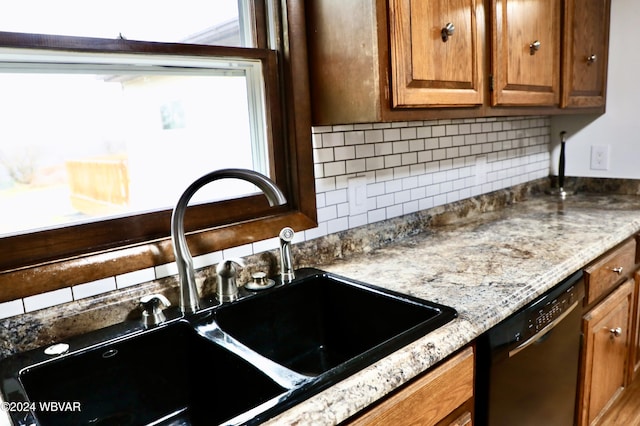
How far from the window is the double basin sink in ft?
0.66

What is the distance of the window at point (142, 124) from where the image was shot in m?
1.10

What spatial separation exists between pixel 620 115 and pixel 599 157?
0.77ft

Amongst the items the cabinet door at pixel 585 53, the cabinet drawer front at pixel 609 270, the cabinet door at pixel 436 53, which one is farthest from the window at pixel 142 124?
the cabinet door at pixel 585 53

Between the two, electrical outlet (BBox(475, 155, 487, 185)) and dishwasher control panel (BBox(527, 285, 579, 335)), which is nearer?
dishwasher control panel (BBox(527, 285, 579, 335))

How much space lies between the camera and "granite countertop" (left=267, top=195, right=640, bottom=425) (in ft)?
2.69

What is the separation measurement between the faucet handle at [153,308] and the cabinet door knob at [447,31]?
1093 millimetres

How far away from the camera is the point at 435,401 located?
3.17 ft

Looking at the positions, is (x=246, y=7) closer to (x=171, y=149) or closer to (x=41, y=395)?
(x=171, y=149)

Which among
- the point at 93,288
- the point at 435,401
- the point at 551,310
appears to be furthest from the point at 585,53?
the point at 93,288

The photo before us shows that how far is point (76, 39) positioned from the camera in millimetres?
1102

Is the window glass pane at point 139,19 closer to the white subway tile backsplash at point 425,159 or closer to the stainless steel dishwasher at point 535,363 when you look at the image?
the white subway tile backsplash at point 425,159

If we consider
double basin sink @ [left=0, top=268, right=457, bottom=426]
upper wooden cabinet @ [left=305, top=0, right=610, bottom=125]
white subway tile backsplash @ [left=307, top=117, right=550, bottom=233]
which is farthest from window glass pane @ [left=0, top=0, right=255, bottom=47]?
double basin sink @ [left=0, top=268, right=457, bottom=426]

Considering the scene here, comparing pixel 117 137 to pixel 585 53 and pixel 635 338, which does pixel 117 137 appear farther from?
pixel 635 338

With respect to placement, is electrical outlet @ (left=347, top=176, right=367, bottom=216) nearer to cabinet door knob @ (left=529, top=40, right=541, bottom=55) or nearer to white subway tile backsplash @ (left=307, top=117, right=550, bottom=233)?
white subway tile backsplash @ (left=307, top=117, right=550, bottom=233)
